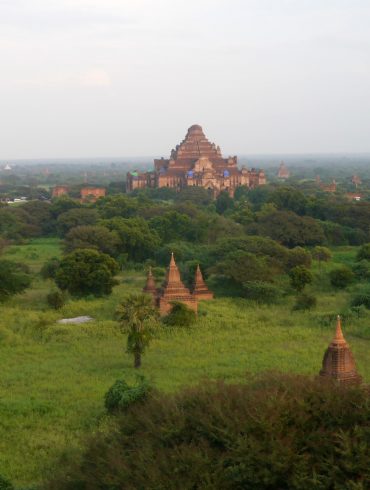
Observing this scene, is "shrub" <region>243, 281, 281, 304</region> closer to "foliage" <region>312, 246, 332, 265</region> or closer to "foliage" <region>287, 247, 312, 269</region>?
"foliage" <region>287, 247, 312, 269</region>

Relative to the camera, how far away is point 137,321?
2234cm

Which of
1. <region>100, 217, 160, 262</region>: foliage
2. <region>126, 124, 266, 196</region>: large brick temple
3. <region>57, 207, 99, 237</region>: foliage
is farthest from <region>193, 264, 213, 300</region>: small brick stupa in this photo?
<region>126, 124, 266, 196</region>: large brick temple

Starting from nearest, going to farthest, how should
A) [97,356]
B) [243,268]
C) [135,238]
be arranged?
[97,356]
[243,268]
[135,238]

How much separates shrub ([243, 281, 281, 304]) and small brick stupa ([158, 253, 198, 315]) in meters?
4.33

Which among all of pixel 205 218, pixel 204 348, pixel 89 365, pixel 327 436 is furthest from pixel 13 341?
pixel 205 218

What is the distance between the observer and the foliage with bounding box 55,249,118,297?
32688 millimetres

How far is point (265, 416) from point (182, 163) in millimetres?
77528

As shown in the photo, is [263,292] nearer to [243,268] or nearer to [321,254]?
[243,268]

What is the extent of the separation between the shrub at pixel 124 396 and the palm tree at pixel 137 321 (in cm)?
423

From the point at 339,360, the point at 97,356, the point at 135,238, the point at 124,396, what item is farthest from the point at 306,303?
the point at 135,238

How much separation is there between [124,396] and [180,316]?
10974mm

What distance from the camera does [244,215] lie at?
190ft

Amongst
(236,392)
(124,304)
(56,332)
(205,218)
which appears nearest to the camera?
(236,392)

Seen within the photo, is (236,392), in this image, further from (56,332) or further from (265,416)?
(56,332)
